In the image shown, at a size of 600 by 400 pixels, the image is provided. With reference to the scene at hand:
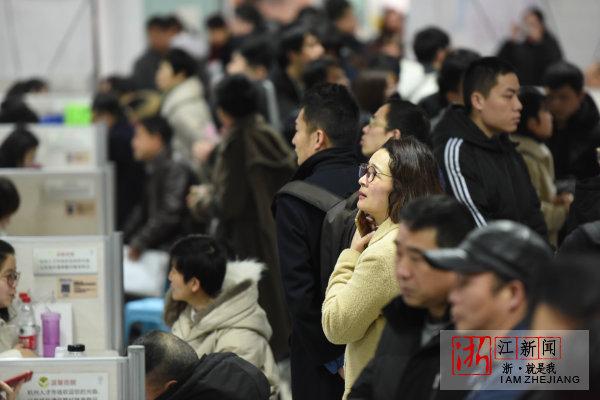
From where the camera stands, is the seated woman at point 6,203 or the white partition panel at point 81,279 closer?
the white partition panel at point 81,279

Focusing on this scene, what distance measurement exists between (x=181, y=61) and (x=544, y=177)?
4.67 metres

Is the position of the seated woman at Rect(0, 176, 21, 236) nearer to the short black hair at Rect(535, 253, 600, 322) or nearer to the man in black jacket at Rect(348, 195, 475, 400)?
the man in black jacket at Rect(348, 195, 475, 400)

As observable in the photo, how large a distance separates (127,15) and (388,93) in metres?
8.73

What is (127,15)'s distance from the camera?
1633 cm

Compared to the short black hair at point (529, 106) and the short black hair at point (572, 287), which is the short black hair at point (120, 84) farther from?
the short black hair at point (572, 287)

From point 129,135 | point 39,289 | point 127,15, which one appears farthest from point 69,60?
point 39,289

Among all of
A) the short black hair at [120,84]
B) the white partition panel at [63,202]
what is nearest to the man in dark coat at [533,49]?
the short black hair at [120,84]

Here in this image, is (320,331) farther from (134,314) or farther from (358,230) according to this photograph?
(134,314)

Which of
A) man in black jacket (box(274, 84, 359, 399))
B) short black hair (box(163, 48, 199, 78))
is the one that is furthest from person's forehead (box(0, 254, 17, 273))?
short black hair (box(163, 48, 199, 78))

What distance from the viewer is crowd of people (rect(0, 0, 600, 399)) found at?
3598 millimetres

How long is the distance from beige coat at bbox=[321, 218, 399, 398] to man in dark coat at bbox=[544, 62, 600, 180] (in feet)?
9.52

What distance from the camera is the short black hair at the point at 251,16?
567 inches

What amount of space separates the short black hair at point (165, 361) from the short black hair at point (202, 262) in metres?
0.89

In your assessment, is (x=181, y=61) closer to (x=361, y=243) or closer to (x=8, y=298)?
(x=8, y=298)
